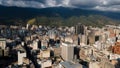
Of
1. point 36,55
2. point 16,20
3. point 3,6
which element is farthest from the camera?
point 3,6

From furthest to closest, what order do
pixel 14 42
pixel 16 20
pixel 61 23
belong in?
pixel 61 23
pixel 16 20
pixel 14 42

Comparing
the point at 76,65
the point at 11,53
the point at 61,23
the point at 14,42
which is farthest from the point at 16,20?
the point at 76,65

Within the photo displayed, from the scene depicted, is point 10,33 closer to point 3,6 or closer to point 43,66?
point 43,66

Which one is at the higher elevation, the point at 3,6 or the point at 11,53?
the point at 3,6

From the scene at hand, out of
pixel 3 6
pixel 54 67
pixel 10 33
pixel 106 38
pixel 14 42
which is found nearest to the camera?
pixel 54 67

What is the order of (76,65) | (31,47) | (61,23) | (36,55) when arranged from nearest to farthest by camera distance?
(76,65) → (36,55) → (31,47) → (61,23)

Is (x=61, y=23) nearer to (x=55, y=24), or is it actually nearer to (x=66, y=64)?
(x=55, y=24)

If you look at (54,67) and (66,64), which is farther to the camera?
(54,67)

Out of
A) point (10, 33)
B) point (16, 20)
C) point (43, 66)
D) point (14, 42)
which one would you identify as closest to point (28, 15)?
point (16, 20)

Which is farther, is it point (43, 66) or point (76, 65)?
point (43, 66)
